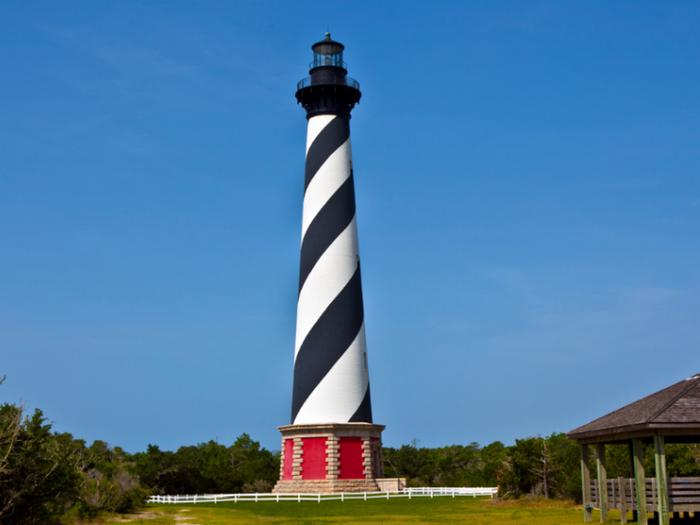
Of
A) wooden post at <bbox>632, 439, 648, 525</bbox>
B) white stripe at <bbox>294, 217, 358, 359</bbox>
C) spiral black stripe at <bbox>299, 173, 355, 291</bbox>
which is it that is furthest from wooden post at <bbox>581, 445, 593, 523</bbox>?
spiral black stripe at <bbox>299, 173, 355, 291</bbox>

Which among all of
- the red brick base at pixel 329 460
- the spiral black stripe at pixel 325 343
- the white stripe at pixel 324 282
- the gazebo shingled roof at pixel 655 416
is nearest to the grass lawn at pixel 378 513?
the gazebo shingled roof at pixel 655 416

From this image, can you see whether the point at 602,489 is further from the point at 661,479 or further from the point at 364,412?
the point at 364,412

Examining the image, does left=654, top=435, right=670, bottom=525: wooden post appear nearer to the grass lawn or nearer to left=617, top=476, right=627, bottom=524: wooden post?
left=617, top=476, right=627, bottom=524: wooden post

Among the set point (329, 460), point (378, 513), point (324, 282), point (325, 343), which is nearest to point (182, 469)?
point (329, 460)

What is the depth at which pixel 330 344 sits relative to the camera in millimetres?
48656

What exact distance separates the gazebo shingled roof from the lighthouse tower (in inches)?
872

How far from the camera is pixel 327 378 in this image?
48.5 metres

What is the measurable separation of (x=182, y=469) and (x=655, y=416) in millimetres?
39773

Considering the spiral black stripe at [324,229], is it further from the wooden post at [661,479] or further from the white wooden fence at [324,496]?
the wooden post at [661,479]

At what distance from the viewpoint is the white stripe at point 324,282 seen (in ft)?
162

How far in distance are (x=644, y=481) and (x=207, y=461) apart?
2112 inches

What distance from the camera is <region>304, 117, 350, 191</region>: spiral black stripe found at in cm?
5144

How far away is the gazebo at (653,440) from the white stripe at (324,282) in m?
23.4

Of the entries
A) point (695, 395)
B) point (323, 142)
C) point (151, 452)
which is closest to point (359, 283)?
point (323, 142)
